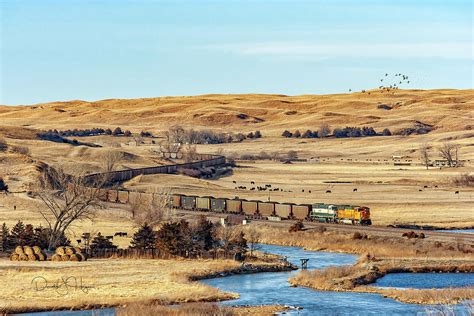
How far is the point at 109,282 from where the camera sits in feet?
211

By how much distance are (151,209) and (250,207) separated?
18.2 metres

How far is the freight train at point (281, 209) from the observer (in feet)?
335

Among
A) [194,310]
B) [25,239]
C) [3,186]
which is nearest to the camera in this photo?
[194,310]

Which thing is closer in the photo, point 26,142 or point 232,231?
point 232,231

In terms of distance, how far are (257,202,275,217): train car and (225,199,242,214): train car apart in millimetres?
3090

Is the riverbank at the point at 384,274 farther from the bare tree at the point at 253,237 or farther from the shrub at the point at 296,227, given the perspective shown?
the shrub at the point at 296,227

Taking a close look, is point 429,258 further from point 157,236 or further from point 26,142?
point 26,142

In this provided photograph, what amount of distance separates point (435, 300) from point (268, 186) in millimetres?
87787

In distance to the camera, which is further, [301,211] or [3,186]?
[3,186]

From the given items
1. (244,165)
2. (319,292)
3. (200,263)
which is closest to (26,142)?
(244,165)

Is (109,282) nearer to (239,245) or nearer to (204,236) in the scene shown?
(239,245)

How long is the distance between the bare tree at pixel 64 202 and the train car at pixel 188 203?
31.9 feet

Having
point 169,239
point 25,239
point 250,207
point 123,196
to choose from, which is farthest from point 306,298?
point 123,196

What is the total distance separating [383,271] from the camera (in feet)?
238
